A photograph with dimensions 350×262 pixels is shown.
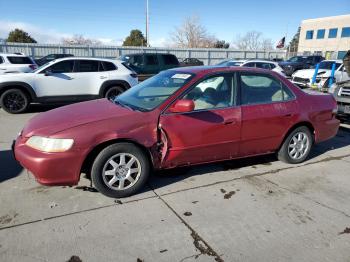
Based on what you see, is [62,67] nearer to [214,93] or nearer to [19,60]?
[19,60]

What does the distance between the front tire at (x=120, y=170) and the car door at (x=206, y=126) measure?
348 millimetres

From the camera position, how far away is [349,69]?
31.3 feet

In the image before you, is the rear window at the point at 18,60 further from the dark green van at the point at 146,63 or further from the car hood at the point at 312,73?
the car hood at the point at 312,73

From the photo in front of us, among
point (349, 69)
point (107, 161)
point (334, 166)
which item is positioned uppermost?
point (349, 69)

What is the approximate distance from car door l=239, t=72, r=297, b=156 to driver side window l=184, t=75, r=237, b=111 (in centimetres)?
17

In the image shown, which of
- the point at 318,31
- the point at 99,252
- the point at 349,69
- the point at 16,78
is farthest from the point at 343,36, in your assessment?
the point at 99,252

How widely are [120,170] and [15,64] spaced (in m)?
12.2

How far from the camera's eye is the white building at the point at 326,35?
55125mm

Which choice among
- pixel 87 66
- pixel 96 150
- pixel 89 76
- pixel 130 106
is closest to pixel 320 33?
pixel 87 66

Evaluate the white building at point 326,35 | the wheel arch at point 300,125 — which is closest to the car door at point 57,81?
the wheel arch at point 300,125

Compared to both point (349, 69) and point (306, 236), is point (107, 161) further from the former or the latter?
point (349, 69)

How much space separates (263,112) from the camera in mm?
4574

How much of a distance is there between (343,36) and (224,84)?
2389 inches

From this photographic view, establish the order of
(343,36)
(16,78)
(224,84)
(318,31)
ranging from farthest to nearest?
(318,31) < (343,36) < (16,78) < (224,84)
